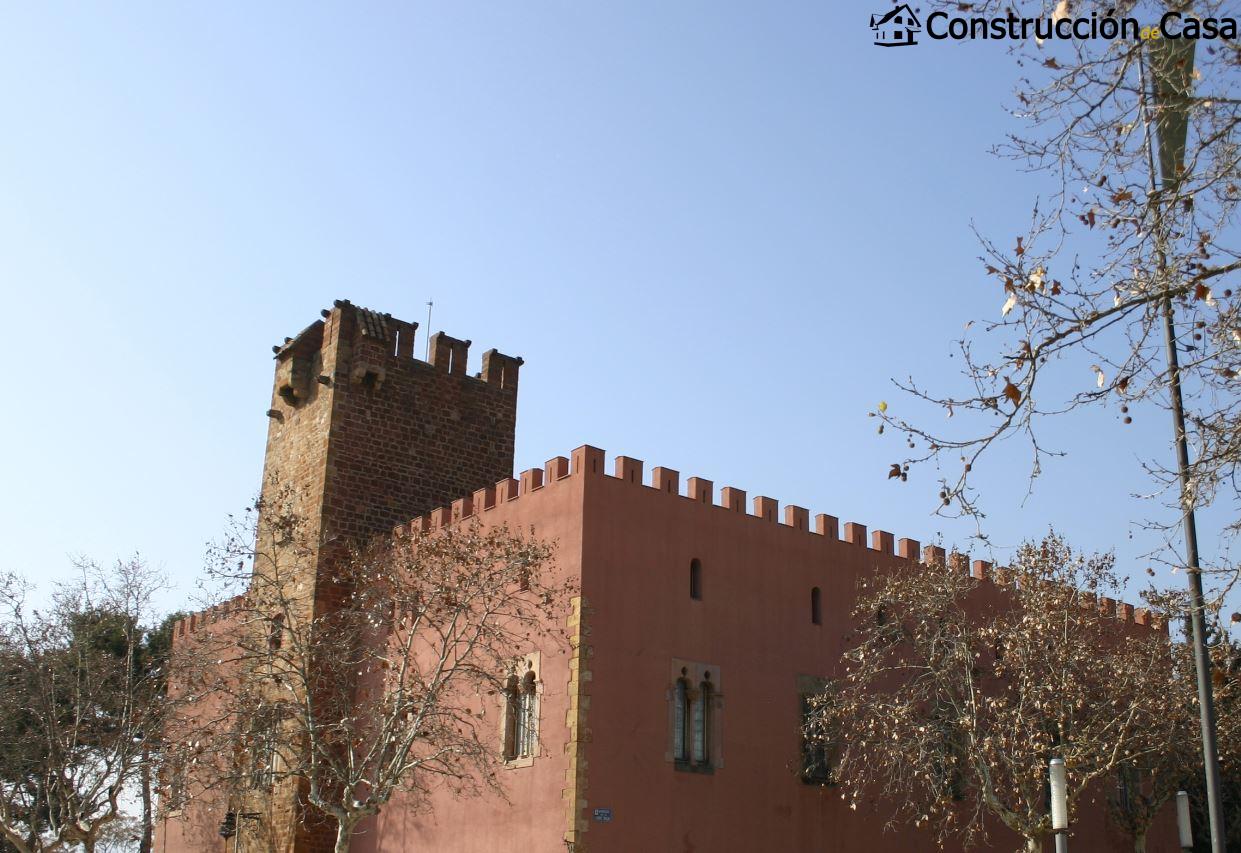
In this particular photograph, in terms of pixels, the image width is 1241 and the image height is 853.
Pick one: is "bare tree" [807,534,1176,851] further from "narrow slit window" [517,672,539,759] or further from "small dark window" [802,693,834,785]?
"narrow slit window" [517,672,539,759]

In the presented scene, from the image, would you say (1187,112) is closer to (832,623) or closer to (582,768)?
(582,768)

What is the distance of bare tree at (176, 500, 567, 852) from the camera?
17719 mm

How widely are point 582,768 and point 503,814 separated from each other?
1.87 meters

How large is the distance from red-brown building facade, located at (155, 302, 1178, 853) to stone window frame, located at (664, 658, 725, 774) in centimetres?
3

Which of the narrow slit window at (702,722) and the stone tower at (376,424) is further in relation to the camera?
the stone tower at (376,424)

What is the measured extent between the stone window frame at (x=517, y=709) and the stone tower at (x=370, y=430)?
5131 mm

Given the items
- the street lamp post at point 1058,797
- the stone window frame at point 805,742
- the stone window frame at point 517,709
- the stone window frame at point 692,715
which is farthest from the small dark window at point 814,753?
the street lamp post at point 1058,797

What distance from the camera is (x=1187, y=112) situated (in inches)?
303

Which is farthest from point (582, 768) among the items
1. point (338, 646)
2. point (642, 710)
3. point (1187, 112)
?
point (1187, 112)

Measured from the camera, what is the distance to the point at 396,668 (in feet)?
62.1

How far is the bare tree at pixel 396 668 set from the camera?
17.7 meters

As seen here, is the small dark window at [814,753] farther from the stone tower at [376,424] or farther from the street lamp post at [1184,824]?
the stone tower at [376,424]

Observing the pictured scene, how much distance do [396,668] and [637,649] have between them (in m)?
3.46

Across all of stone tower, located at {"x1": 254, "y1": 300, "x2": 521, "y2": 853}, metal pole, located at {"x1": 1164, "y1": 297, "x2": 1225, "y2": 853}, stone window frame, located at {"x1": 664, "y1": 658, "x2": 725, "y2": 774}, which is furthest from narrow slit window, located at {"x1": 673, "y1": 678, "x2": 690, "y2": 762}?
metal pole, located at {"x1": 1164, "y1": 297, "x2": 1225, "y2": 853}
